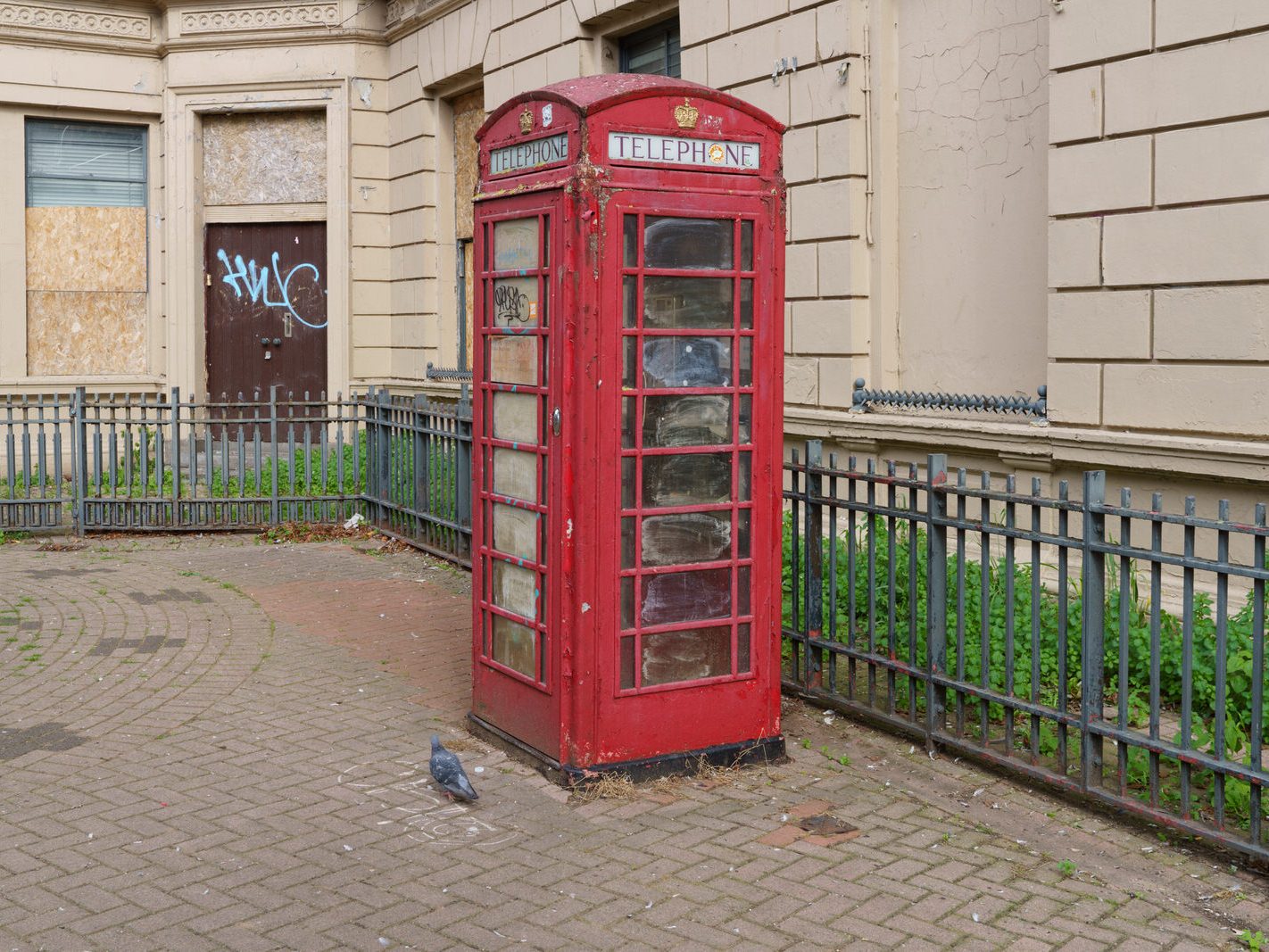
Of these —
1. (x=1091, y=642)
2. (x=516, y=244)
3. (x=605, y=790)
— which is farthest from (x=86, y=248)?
(x=1091, y=642)

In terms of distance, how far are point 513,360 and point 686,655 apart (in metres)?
1.52

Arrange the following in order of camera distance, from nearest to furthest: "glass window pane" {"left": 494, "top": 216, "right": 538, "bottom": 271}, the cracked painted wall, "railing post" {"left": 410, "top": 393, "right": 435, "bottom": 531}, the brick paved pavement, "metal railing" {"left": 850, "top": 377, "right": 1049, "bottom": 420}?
the brick paved pavement
"glass window pane" {"left": 494, "top": 216, "right": 538, "bottom": 271}
"metal railing" {"left": 850, "top": 377, "right": 1049, "bottom": 420}
the cracked painted wall
"railing post" {"left": 410, "top": 393, "right": 435, "bottom": 531}

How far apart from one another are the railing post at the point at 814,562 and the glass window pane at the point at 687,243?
4.28 ft

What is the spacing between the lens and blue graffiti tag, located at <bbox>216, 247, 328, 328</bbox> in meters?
17.2

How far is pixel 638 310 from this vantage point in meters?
5.49

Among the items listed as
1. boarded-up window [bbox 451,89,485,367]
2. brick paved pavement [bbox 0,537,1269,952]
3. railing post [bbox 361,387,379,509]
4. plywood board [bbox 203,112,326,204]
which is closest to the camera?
brick paved pavement [bbox 0,537,1269,952]

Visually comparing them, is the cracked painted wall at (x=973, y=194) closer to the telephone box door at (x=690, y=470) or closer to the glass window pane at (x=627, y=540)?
the telephone box door at (x=690, y=470)

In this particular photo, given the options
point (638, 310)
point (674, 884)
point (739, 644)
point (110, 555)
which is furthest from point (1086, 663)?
point (110, 555)

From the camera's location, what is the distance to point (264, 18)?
16.8 m

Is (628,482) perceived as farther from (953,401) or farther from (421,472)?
(421,472)

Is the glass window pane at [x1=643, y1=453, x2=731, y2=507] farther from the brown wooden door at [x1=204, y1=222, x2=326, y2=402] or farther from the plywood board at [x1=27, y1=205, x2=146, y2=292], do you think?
the plywood board at [x1=27, y1=205, x2=146, y2=292]

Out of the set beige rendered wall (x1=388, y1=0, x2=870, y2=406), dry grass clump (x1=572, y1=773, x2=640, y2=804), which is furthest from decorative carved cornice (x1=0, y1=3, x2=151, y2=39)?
dry grass clump (x1=572, y1=773, x2=640, y2=804)

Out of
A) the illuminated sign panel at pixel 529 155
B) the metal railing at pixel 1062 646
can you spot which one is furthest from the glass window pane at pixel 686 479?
the illuminated sign panel at pixel 529 155

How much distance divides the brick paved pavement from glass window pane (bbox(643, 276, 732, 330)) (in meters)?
1.97
